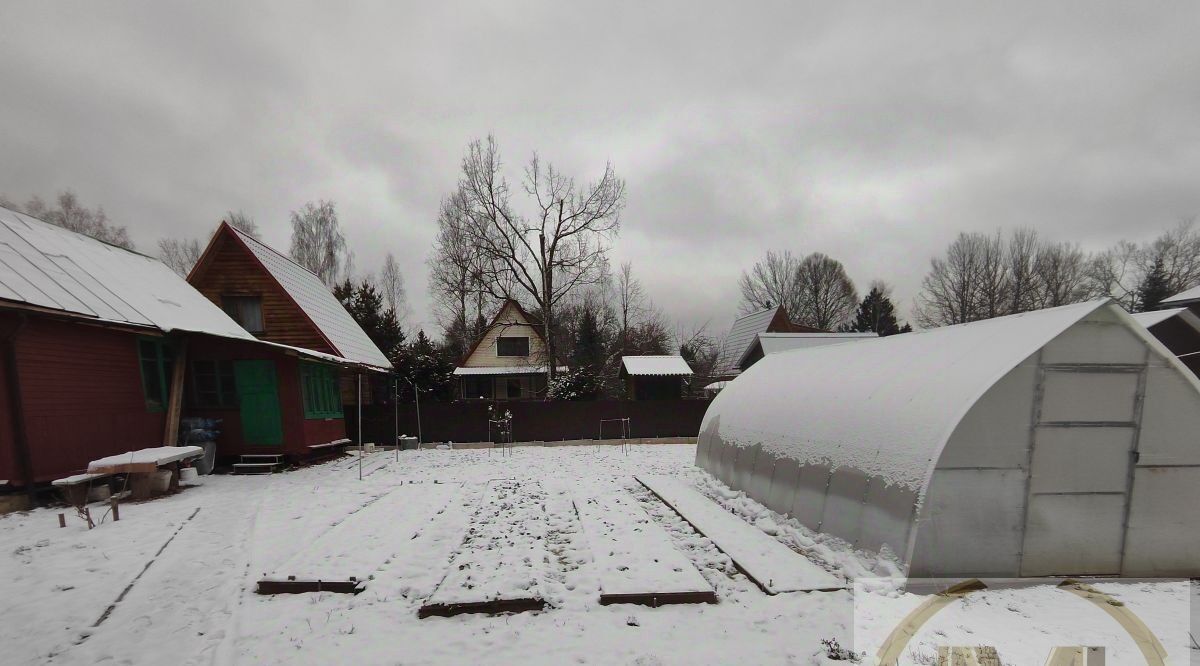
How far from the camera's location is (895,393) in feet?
20.4

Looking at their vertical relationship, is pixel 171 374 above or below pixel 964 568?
above

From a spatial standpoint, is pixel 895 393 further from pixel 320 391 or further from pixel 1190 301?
pixel 1190 301

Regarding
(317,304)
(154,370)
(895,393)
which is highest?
(317,304)

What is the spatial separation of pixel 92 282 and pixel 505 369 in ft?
71.2

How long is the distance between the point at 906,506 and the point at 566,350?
28.5 meters

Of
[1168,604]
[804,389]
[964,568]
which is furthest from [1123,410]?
[804,389]

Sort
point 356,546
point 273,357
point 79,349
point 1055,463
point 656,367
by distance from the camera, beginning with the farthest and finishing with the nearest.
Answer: point 656,367, point 273,357, point 79,349, point 356,546, point 1055,463

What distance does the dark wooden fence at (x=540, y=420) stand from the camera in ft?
64.6

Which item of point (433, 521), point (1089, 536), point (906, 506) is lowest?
point (433, 521)

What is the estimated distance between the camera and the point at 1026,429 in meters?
5.23

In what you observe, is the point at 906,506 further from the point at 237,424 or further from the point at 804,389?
the point at 237,424

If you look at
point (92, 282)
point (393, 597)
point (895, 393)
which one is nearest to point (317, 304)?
point (92, 282)

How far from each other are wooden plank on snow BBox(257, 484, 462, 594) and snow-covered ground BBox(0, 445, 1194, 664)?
0.14ft

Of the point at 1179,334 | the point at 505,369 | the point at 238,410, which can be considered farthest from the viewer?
the point at 505,369
